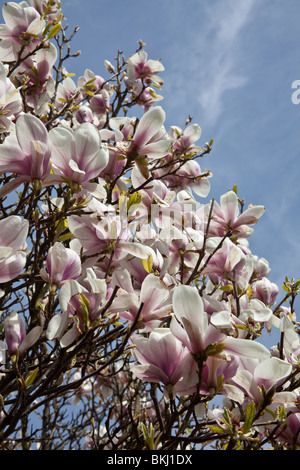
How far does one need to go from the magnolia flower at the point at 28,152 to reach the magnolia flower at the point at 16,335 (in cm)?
53

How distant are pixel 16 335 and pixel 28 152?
672 millimetres

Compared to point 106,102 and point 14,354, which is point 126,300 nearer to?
point 14,354

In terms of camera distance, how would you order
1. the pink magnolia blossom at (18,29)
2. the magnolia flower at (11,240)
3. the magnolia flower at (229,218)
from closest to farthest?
the magnolia flower at (11,240)
the magnolia flower at (229,218)
the pink magnolia blossom at (18,29)

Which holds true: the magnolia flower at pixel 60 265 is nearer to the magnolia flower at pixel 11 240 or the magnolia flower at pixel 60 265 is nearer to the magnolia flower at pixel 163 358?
the magnolia flower at pixel 11 240

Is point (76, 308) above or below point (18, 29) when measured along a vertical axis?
below

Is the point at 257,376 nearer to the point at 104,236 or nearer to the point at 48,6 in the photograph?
the point at 104,236

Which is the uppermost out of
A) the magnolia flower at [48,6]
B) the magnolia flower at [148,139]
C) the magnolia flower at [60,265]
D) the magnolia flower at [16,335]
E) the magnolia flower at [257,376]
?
the magnolia flower at [48,6]

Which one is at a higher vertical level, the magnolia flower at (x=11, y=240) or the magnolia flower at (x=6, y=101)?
the magnolia flower at (x=6, y=101)

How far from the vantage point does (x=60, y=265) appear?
1585mm

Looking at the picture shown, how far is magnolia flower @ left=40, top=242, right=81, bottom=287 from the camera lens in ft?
5.16

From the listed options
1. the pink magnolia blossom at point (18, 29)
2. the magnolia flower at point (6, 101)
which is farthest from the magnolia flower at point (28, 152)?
the pink magnolia blossom at point (18, 29)

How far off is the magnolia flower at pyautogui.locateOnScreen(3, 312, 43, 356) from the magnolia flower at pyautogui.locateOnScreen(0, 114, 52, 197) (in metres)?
0.53

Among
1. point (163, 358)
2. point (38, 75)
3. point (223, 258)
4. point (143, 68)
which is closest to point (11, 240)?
point (163, 358)

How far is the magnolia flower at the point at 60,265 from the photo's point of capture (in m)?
1.57
